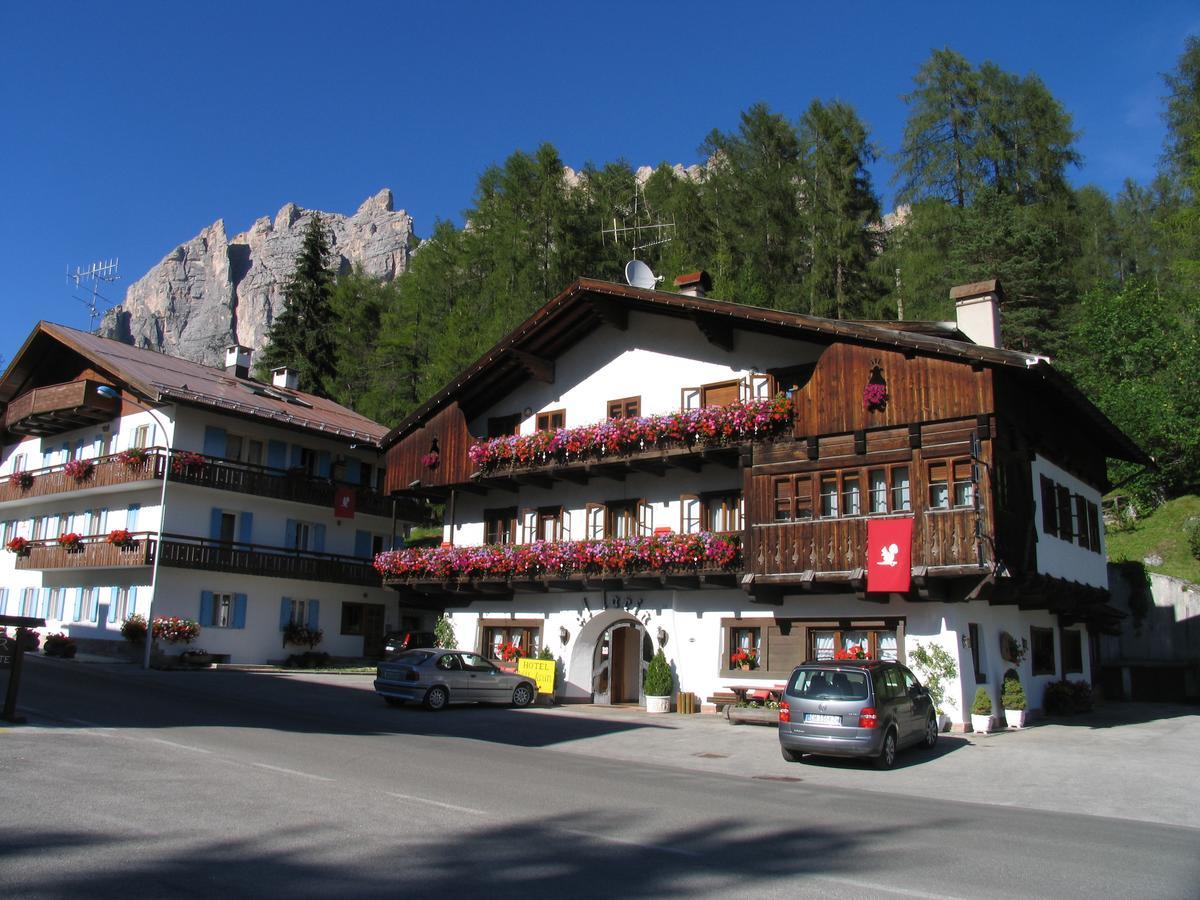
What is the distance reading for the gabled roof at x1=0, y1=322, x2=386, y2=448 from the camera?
35188mm

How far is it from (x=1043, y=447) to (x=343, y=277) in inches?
1906

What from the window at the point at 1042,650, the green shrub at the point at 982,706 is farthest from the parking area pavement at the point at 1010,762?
the window at the point at 1042,650

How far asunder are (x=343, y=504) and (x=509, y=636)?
1149 cm

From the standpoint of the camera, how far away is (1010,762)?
17344mm

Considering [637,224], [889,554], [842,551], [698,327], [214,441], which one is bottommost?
[889,554]

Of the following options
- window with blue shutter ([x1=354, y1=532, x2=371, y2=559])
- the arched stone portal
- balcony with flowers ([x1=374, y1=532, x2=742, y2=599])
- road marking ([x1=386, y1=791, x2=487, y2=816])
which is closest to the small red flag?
window with blue shutter ([x1=354, y1=532, x2=371, y2=559])

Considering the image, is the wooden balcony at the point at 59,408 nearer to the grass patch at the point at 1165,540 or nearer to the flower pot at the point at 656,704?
the flower pot at the point at 656,704

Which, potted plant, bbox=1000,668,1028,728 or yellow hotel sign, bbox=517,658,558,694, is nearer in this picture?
potted plant, bbox=1000,668,1028,728

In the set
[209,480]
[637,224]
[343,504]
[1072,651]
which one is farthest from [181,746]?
[637,224]

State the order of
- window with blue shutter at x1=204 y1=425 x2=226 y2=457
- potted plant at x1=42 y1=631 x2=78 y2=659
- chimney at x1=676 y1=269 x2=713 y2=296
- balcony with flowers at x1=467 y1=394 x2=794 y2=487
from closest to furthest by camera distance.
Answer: balcony with flowers at x1=467 y1=394 x2=794 y2=487
chimney at x1=676 y1=269 x2=713 y2=296
potted plant at x1=42 y1=631 x2=78 y2=659
window with blue shutter at x1=204 y1=425 x2=226 y2=457

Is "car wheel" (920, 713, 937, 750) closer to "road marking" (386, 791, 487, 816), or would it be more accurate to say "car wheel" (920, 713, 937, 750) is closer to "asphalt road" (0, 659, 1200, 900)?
"asphalt road" (0, 659, 1200, 900)

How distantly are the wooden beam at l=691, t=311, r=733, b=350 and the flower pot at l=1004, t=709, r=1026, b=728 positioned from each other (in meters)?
11.3

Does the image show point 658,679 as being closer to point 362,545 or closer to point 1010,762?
point 1010,762

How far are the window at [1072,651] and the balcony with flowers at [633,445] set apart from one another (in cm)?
1073
